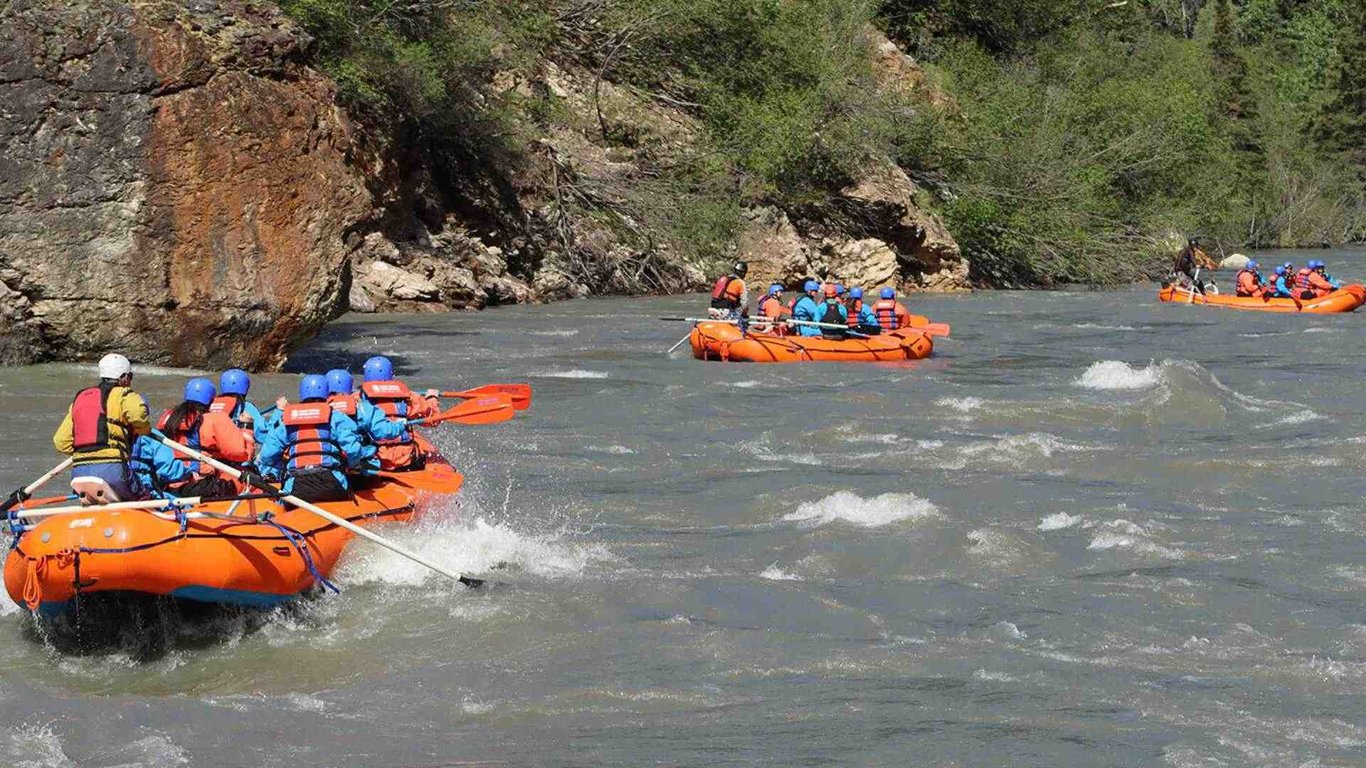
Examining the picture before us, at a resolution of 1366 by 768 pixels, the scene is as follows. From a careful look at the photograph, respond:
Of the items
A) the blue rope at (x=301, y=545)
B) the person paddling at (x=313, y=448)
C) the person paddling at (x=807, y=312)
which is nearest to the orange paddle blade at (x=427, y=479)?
the person paddling at (x=313, y=448)

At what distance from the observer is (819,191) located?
109 ft

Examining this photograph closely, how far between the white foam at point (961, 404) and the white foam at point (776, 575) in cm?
638

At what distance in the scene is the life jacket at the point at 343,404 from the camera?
31.3 feet

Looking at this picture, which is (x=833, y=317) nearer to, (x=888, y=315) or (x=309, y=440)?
(x=888, y=315)

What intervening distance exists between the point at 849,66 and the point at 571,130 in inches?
242

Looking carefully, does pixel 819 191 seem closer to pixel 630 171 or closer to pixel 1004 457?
pixel 630 171

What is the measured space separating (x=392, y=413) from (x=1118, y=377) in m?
9.71

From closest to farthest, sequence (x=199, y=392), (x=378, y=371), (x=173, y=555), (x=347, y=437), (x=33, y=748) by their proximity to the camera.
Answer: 1. (x=33, y=748)
2. (x=173, y=555)
3. (x=199, y=392)
4. (x=347, y=437)
5. (x=378, y=371)

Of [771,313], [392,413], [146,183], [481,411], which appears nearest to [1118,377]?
[771,313]

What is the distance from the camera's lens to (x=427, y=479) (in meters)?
9.98

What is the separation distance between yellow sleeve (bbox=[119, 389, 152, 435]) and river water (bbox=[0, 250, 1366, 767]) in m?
1.14

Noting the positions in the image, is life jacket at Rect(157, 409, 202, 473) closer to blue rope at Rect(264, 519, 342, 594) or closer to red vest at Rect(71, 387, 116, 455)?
red vest at Rect(71, 387, 116, 455)

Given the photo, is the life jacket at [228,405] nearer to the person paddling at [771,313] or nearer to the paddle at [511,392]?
the paddle at [511,392]

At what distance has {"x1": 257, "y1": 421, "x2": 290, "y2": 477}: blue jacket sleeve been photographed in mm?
9367
